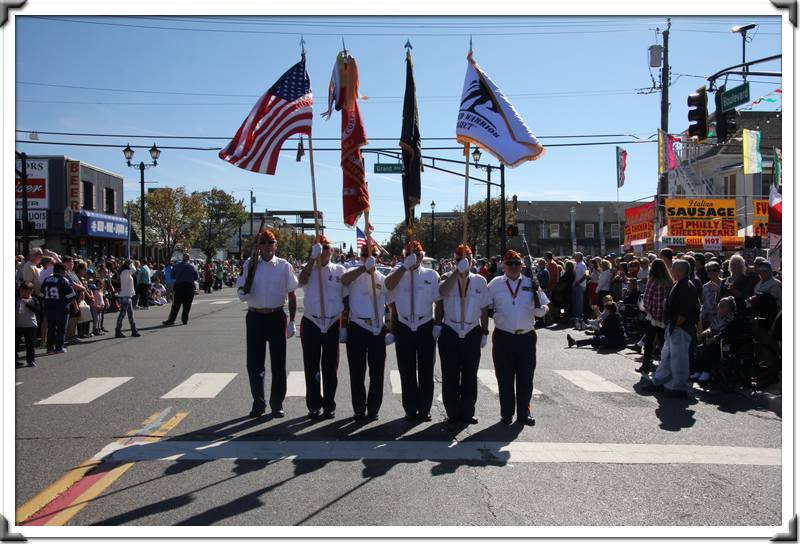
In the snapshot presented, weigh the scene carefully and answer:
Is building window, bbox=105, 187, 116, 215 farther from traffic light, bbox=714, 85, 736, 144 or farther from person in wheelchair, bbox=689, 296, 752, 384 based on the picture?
person in wheelchair, bbox=689, 296, 752, 384

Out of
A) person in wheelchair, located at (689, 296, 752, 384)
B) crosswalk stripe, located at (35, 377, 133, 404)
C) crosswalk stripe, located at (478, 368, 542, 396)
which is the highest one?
person in wheelchair, located at (689, 296, 752, 384)

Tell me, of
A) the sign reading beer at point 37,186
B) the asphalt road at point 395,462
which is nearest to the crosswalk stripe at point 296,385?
the asphalt road at point 395,462

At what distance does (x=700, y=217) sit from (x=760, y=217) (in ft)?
6.42

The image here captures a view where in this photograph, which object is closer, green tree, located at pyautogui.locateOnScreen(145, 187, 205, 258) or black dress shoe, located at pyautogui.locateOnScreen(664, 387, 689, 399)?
black dress shoe, located at pyautogui.locateOnScreen(664, 387, 689, 399)

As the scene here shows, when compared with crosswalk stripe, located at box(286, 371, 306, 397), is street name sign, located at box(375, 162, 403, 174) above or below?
above

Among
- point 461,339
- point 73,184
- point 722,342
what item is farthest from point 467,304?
point 73,184

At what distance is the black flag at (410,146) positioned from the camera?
8398 mm

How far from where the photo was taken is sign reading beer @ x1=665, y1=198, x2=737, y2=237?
25547mm

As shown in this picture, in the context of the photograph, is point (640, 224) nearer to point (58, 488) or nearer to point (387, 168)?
point (387, 168)

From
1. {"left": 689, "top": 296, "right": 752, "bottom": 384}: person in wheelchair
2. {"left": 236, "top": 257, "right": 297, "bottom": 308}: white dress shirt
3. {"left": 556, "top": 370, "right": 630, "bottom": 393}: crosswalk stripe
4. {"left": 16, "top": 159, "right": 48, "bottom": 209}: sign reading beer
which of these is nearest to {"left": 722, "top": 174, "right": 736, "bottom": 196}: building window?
{"left": 556, "top": 370, "right": 630, "bottom": 393}: crosswalk stripe

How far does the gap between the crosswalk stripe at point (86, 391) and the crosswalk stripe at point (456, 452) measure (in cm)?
285

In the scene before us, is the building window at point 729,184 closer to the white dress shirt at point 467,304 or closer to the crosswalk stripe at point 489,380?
the crosswalk stripe at point 489,380

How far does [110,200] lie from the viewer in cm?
4397

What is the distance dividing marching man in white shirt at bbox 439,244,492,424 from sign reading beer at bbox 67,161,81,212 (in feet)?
109
